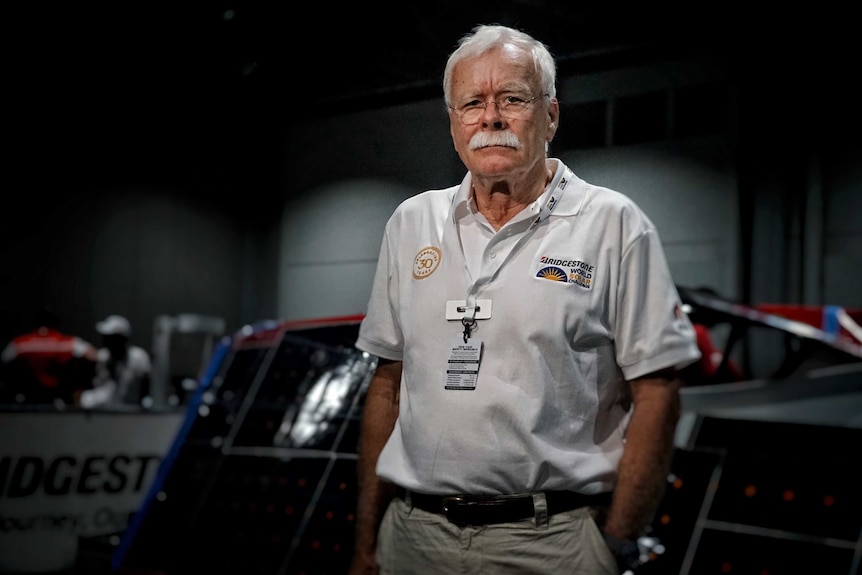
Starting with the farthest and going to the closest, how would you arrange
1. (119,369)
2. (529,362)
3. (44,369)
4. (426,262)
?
1. (119,369)
2. (44,369)
3. (426,262)
4. (529,362)

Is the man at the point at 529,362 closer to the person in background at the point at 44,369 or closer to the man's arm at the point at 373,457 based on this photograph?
the man's arm at the point at 373,457

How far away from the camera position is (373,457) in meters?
1.69

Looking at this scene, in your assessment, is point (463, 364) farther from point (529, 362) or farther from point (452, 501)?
point (452, 501)

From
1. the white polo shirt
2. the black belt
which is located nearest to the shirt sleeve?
the white polo shirt

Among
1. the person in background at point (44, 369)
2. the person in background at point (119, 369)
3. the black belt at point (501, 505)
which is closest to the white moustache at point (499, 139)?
the black belt at point (501, 505)

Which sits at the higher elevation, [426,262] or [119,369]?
[426,262]

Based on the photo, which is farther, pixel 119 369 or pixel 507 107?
pixel 119 369

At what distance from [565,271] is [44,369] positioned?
5167 mm

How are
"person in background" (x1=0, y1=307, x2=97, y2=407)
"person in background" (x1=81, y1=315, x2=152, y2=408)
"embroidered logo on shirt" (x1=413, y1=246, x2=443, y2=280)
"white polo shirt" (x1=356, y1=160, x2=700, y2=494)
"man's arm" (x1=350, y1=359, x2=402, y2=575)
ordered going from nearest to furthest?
"white polo shirt" (x1=356, y1=160, x2=700, y2=494), "embroidered logo on shirt" (x1=413, y1=246, x2=443, y2=280), "man's arm" (x1=350, y1=359, x2=402, y2=575), "person in background" (x1=0, y1=307, x2=97, y2=407), "person in background" (x1=81, y1=315, x2=152, y2=408)

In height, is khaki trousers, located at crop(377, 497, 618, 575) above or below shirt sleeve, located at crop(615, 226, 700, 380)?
below

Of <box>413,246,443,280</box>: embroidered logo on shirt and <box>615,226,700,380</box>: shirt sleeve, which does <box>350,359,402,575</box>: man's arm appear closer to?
<box>413,246,443,280</box>: embroidered logo on shirt

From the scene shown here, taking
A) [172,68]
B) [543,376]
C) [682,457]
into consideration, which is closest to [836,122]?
[682,457]

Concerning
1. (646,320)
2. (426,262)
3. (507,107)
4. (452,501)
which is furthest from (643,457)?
(507,107)

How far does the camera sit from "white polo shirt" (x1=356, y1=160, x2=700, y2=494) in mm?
1456
